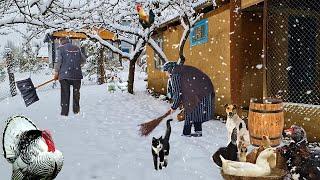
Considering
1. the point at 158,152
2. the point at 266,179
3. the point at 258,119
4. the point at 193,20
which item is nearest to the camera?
the point at 266,179

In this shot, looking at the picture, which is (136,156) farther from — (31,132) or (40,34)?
(40,34)

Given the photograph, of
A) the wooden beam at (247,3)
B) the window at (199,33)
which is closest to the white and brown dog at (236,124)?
the wooden beam at (247,3)

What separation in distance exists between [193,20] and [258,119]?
5160 millimetres

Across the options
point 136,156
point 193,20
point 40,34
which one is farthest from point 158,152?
point 40,34

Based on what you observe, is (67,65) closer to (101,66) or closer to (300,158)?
(300,158)

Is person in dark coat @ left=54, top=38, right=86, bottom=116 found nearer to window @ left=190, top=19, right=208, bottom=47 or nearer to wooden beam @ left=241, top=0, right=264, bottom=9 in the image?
window @ left=190, top=19, right=208, bottom=47

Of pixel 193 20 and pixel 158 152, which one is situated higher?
pixel 193 20

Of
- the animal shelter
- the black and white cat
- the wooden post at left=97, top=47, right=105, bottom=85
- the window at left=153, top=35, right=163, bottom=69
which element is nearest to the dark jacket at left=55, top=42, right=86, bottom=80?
the animal shelter

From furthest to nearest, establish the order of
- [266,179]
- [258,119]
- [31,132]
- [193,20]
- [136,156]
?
[193,20] → [258,119] → [136,156] → [266,179] → [31,132]

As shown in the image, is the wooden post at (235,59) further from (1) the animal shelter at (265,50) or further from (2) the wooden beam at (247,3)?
(2) the wooden beam at (247,3)

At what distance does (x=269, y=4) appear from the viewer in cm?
777

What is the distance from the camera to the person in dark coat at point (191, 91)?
635cm

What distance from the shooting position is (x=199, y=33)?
1092 centimetres

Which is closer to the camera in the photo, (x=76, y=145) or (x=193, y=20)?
(x=76, y=145)
